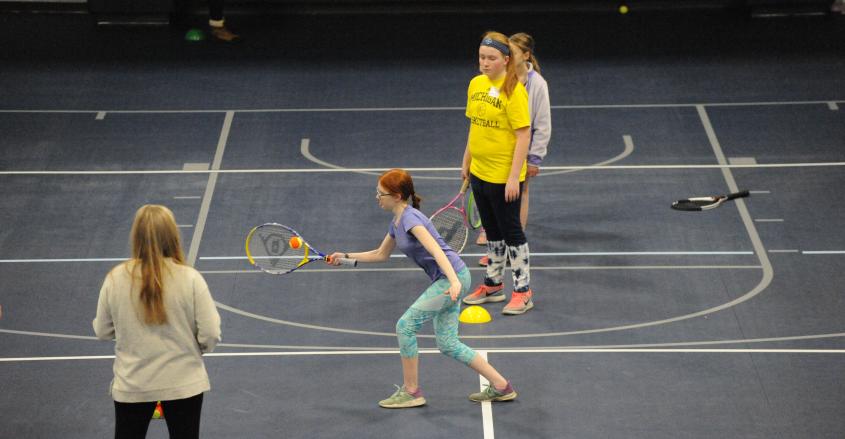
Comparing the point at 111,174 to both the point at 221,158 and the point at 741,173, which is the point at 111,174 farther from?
the point at 741,173

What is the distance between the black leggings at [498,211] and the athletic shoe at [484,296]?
452mm

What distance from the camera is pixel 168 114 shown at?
13.2m

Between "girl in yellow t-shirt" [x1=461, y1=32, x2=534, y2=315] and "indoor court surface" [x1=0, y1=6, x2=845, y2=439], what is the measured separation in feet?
0.96

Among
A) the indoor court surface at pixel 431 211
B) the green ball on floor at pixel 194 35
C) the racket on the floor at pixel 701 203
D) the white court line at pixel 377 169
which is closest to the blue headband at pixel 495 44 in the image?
the indoor court surface at pixel 431 211

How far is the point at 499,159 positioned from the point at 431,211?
2.23 meters

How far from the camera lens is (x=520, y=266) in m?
8.98

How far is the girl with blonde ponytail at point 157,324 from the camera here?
5512 millimetres

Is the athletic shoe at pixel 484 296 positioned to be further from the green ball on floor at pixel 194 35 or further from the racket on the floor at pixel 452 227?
the green ball on floor at pixel 194 35

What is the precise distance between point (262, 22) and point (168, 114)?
3.33 meters

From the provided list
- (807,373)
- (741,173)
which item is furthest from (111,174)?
(807,373)

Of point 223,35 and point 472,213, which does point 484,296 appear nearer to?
point 472,213

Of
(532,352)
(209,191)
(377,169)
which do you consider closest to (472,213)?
(377,169)

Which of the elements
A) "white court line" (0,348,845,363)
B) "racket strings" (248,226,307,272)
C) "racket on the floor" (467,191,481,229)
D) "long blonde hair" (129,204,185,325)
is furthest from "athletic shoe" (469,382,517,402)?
"long blonde hair" (129,204,185,325)

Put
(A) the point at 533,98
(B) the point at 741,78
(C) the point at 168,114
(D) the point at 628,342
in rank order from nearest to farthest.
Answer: (D) the point at 628,342
(A) the point at 533,98
(C) the point at 168,114
(B) the point at 741,78
